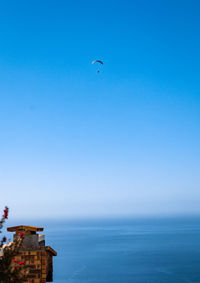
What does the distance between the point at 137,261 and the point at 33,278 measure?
126m

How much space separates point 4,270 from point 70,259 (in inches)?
5645

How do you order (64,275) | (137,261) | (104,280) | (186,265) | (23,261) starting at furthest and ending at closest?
(137,261) < (186,265) < (64,275) < (104,280) < (23,261)

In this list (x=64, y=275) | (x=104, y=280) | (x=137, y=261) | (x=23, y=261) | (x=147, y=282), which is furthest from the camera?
(x=137, y=261)

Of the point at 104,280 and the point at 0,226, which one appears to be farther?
the point at 104,280

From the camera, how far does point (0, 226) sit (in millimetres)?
5906

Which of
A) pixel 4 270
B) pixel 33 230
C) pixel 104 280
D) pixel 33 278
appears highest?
pixel 33 230

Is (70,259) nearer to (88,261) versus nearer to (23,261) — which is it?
(88,261)

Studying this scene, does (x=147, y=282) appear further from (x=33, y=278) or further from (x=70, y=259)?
(x=33, y=278)

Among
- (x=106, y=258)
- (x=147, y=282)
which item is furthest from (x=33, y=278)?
(x=106, y=258)

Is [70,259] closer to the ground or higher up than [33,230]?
closer to the ground

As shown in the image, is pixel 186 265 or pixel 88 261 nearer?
pixel 186 265

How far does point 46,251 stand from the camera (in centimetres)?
789

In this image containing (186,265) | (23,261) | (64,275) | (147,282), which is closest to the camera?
(23,261)

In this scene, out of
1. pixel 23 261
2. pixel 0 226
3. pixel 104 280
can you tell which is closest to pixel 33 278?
pixel 23 261
